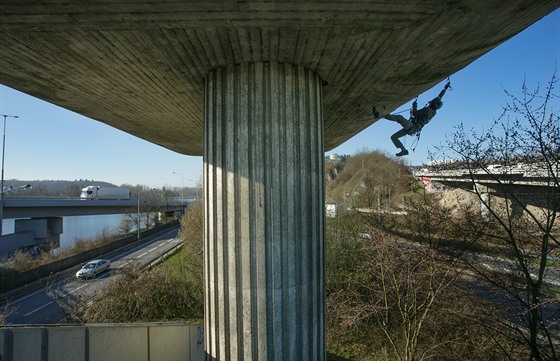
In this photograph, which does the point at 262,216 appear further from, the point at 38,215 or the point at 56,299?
the point at 38,215

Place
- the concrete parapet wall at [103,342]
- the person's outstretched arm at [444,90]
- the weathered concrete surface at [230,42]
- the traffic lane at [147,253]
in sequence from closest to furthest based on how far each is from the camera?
the weathered concrete surface at [230,42], the concrete parapet wall at [103,342], the person's outstretched arm at [444,90], the traffic lane at [147,253]

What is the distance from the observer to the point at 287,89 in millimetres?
4680

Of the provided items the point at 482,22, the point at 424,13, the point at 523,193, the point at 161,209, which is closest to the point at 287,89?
the point at 424,13

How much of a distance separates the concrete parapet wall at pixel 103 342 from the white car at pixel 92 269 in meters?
19.7

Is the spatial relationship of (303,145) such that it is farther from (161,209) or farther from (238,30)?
(161,209)

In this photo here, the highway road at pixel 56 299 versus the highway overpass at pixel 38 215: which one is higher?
the highway overpass at pixel 38 215

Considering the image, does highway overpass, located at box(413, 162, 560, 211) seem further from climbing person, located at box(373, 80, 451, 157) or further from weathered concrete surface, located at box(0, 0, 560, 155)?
weathered concrete surface, located at box(0, 0, 560, 155)

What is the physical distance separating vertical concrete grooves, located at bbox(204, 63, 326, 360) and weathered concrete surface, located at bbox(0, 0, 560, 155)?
45 cm

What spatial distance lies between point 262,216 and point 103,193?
46804 millimetres

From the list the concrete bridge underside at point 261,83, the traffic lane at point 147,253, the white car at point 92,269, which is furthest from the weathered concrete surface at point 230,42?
the traffic lane at point 147,253

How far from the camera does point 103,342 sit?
16.9 feet

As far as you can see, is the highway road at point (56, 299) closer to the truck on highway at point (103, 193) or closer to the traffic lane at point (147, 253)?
the traffic lane at point (147, 253)

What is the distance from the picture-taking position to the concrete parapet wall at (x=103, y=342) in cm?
499

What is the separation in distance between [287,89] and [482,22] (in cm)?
233
